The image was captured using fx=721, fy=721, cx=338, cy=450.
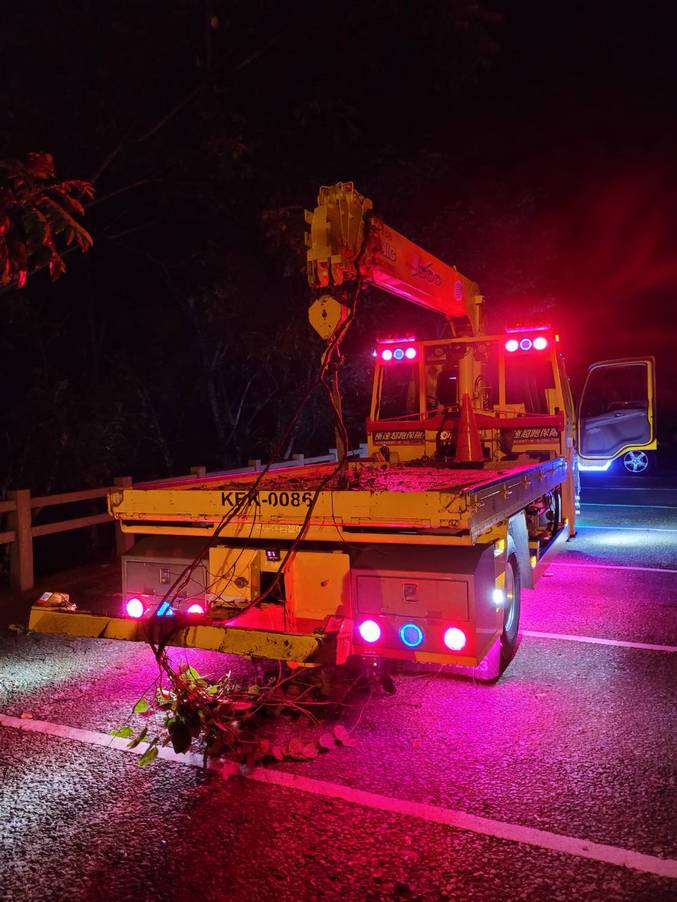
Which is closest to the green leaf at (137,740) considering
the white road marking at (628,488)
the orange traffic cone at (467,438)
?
the orange traffic cone at (467,438)

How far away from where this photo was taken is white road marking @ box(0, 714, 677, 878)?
310cm

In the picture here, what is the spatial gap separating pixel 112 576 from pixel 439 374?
4.94 metres

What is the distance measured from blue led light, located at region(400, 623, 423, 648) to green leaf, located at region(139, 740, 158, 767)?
1583 mm

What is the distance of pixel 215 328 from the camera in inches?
656

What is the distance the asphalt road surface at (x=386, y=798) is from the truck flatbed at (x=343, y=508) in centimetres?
122

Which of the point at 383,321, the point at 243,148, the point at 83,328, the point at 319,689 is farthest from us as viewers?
the point at 83,328

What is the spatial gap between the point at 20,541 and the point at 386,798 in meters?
6.30

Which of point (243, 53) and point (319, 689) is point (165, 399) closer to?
point (243, 53)

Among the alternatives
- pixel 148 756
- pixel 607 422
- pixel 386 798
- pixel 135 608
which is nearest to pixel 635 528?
pixel 607 422

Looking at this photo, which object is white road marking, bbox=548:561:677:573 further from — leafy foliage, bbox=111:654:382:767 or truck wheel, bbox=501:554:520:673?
leafy foliage, bbox=111:654:382:767

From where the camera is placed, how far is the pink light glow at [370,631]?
445 cm

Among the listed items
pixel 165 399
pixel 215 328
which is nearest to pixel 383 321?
pixel 215 328

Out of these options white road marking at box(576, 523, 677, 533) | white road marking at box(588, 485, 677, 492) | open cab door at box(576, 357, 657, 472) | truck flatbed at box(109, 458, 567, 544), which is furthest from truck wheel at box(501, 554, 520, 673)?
white road marking at box(588, 485, 677, 492)

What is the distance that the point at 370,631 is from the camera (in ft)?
14.6
